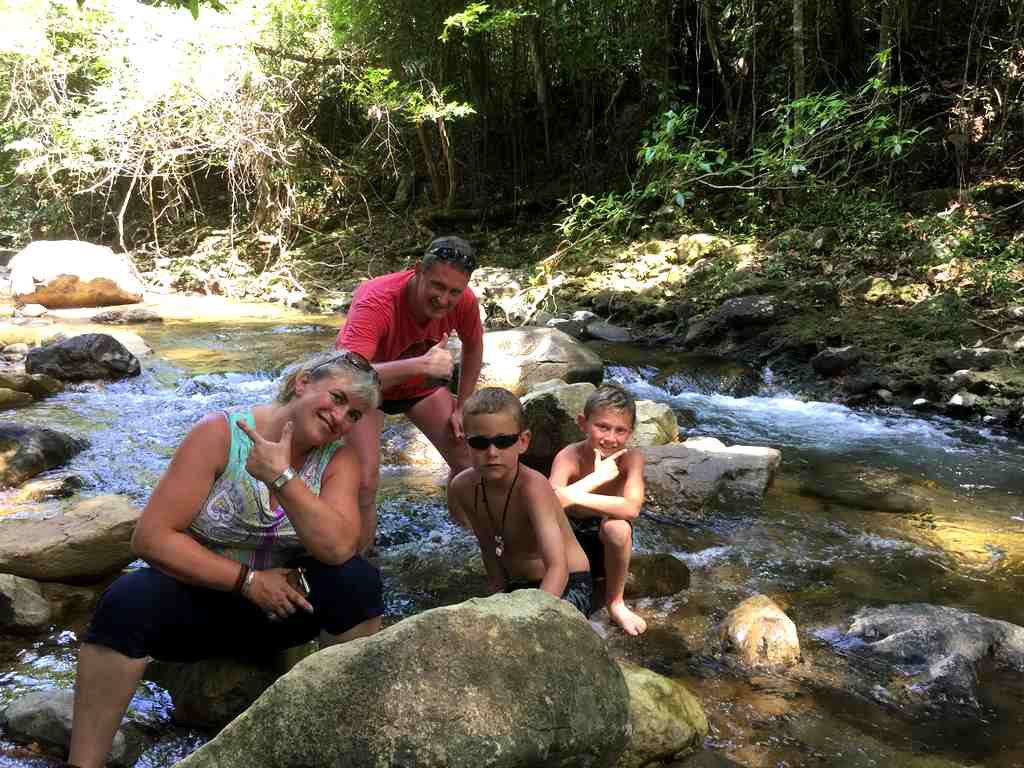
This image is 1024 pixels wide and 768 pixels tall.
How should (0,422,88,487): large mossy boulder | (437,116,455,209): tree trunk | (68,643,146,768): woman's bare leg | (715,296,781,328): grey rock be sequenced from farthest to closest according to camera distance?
(437,116,455,209): tree trunk, (715,296,781,328): grey rock, (0,422,88,487): large mossy boulder, (68,643,146,768): woman's bare leg

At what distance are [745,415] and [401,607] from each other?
475 cm

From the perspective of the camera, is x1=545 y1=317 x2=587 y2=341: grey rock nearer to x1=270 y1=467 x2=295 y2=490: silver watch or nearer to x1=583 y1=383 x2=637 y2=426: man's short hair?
x1=583 y1=383 x2=637 y2=426: man's short hair

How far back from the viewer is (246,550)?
216cm

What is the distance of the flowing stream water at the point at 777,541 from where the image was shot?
7.85 ft

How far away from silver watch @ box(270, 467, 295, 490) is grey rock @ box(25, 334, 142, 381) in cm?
644

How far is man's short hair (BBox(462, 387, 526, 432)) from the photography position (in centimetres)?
264

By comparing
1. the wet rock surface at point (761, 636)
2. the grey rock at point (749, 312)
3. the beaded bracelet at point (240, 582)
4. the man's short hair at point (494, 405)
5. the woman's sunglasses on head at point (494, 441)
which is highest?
the man's short hair at point (494, 405)

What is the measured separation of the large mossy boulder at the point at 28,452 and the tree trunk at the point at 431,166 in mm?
11433

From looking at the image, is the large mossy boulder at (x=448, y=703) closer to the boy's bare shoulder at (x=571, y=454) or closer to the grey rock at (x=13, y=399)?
the boy's bare shoulder at (x=571, y=454)

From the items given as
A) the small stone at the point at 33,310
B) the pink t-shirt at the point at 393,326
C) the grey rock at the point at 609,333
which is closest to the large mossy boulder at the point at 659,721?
the pink t-shirt at the point at 393,326

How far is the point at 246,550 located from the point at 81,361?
248 inches

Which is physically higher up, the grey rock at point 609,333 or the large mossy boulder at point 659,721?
the large mossy boulder at point 659,721

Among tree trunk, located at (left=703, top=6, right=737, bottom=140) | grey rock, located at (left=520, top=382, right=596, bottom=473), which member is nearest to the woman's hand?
grey rock, located at (left=520, top=382, right=596, bottom=473)

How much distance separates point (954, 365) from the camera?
733 cm
